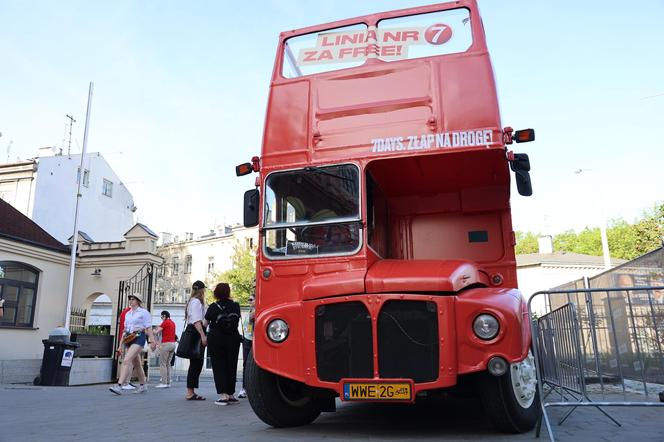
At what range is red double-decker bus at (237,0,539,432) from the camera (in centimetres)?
458

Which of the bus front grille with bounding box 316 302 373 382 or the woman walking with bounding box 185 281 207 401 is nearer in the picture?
the bus front grille with bounding box 316 302 373 382

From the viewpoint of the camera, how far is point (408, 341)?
4.61 m

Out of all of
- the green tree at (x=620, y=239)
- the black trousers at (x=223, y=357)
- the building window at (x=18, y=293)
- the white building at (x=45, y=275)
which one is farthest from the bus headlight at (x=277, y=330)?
the green tree at (x=620, y=239)

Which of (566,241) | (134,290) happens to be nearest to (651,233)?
(134,290)

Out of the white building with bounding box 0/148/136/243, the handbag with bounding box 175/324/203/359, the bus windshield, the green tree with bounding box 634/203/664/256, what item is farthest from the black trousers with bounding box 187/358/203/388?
the white building with bounding box 0/148/136/243

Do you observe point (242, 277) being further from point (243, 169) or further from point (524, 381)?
point (524, 381)

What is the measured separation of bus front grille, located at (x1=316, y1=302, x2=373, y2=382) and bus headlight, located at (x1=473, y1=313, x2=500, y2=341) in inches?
34.5

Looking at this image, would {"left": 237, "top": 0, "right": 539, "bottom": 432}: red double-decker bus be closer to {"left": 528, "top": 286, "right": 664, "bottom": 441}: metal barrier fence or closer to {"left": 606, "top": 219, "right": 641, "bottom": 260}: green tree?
{"left": 528, "top": 286, "right": 664, "bottom": 441}: metal barrier fence

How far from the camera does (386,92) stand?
6.07 m

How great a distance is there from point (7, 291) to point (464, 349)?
1637 centimetres

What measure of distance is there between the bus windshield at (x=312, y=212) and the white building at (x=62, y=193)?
101ft

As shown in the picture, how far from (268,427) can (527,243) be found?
226 feet

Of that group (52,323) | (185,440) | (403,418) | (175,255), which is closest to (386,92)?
(403,418)

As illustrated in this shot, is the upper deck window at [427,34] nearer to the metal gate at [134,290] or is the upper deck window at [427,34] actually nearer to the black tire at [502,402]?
the black tire at [502,402]
